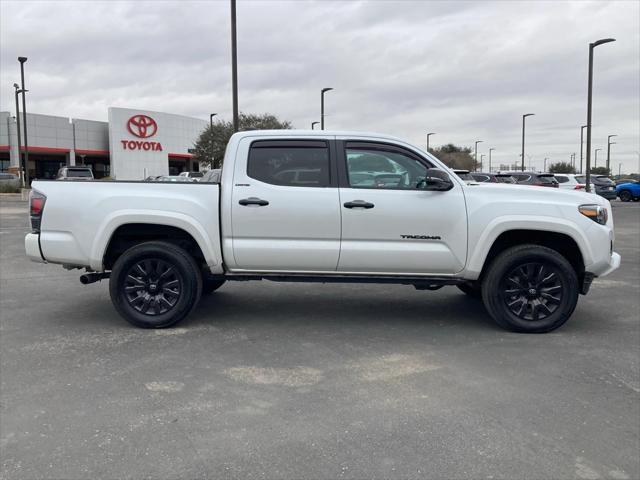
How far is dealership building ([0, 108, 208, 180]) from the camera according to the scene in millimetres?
59719

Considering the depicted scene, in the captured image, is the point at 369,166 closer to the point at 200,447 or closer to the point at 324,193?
the point at 324,193

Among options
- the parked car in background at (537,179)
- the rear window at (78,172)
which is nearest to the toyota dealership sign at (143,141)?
the rear window at (78,172)

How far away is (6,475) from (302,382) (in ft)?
6.67

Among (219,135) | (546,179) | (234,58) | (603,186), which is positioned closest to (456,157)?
(219,135)

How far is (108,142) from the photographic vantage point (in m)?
66.0

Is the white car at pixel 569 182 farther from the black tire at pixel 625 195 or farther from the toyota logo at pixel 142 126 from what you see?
the toyota logo at pixel 142 126

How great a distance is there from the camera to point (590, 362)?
16.1 ft

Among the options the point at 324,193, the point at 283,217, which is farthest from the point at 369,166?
the point at 283,217

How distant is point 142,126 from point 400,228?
6187 cm

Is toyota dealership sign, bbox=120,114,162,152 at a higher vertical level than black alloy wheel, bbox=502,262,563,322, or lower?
higher

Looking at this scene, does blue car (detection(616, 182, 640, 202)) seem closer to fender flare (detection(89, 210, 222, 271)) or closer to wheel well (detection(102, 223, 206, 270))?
Result: wheel well (detection(102, 223, 206, 270))

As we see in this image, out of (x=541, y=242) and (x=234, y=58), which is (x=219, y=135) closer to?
(x=234, y=58)

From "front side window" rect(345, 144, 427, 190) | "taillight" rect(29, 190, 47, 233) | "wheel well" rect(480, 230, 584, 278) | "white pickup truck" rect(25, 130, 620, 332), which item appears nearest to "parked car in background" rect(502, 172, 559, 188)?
"wheel well" rect(480, 230, 584, 278)

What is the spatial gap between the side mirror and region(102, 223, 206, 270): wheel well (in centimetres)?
246
